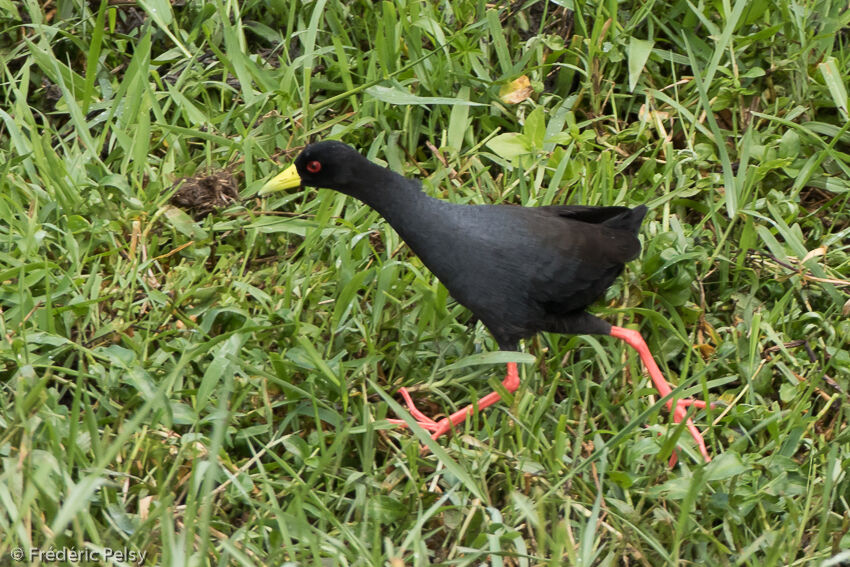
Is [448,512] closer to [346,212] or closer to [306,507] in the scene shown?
[306,507]

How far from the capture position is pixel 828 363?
393 centimetres

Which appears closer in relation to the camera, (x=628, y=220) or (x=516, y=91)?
(x=628, y=220)

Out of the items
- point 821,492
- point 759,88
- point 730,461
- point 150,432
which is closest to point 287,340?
point 150,432

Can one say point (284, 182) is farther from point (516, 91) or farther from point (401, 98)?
point (516, 91)

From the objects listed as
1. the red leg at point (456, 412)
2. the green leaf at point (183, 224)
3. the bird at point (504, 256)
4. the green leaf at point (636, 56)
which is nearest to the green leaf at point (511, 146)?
the green leaf at point (636, 56)

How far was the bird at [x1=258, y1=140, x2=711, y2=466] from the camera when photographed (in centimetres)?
377

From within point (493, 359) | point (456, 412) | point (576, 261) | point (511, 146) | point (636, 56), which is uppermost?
point (636, 56)

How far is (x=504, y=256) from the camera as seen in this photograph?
149 inches

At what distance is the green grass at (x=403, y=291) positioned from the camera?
332 centimetres

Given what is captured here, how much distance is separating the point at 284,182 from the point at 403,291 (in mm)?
598

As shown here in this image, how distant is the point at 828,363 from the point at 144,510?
2.36 metres

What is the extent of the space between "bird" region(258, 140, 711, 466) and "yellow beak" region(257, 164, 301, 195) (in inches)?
4.8

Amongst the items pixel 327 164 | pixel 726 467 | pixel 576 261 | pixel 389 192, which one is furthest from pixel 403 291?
pixel 726 467

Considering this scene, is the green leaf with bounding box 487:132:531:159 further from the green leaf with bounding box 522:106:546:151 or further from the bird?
the bird
